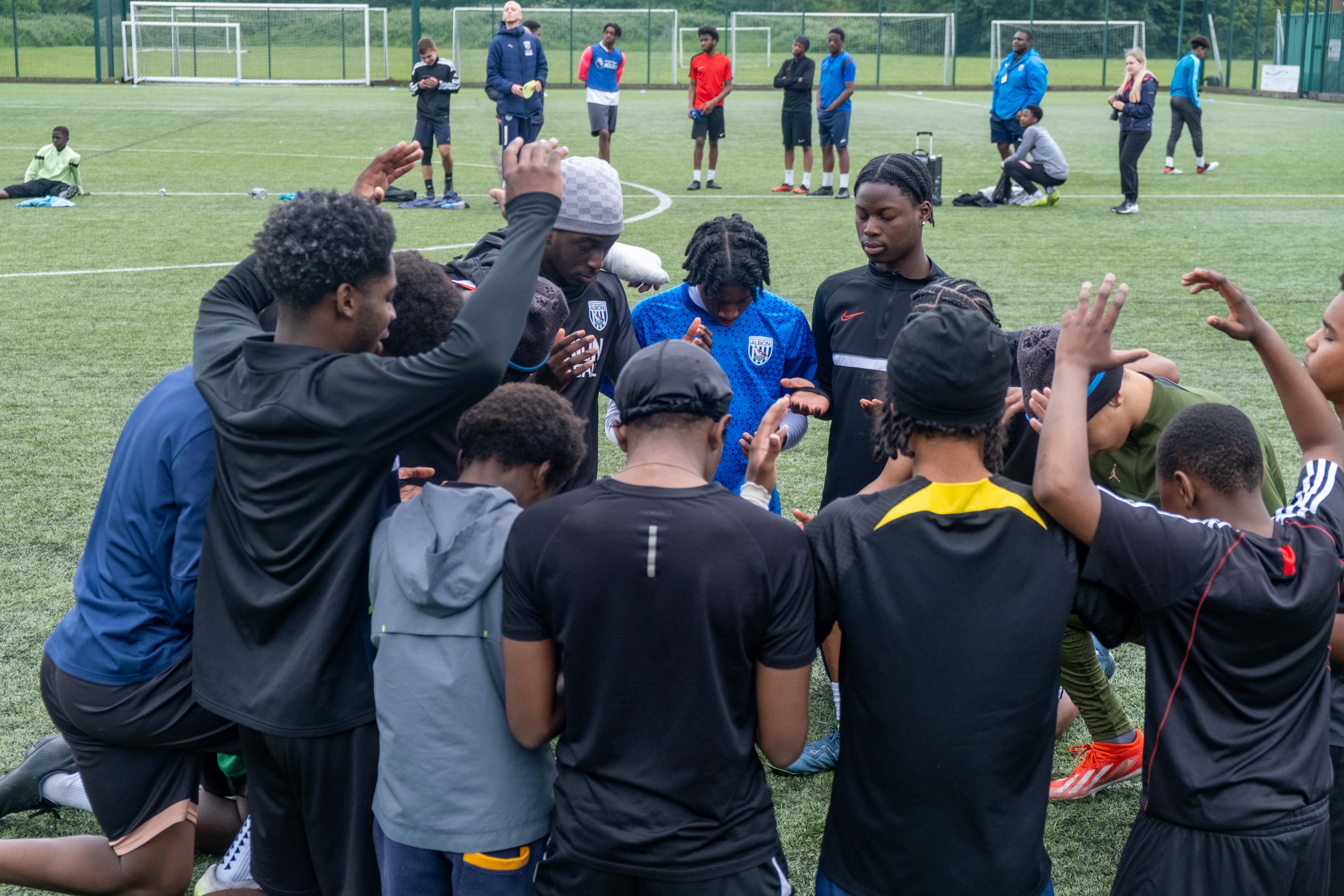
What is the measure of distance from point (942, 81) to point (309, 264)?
4790 centimetres

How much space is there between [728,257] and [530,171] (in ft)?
4.90

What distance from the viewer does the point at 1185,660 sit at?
264cm

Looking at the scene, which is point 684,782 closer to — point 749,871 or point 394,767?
point 749,871

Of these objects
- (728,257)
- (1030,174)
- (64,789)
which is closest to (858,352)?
(728,257)

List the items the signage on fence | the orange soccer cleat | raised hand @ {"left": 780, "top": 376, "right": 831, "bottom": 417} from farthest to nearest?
the signage on fence
the orange soccer cleat
raised hand @ {"left": 780, "top": 376, "right": 831, "bottom": 417}

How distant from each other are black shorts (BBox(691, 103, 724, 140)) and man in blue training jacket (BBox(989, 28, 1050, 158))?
419 cm

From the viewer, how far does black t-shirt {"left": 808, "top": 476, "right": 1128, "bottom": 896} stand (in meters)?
2.46

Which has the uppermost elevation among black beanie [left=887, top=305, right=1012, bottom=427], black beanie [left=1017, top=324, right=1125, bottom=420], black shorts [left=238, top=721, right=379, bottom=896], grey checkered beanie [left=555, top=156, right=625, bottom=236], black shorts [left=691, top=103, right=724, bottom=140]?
black shorts [left=691, top=103, right=724, bottom=140]

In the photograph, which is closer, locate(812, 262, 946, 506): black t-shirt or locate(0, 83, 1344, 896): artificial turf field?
locate(812, 262, 946, 506): black t-shirt

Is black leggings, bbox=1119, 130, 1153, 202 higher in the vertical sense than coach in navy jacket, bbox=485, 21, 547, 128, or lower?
lower

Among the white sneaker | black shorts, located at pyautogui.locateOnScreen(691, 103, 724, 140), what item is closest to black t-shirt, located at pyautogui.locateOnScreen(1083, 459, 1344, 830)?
the white sneaker

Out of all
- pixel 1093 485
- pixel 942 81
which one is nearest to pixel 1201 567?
pixel 1093 485

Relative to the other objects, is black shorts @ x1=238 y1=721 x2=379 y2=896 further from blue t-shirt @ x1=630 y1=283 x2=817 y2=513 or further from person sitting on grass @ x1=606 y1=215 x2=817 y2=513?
blue t-shirt @ x1=630 y1=283 x2=817 y2=513

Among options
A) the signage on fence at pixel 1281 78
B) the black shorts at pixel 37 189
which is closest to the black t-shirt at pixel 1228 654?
the black shorts at pixel 37 189
